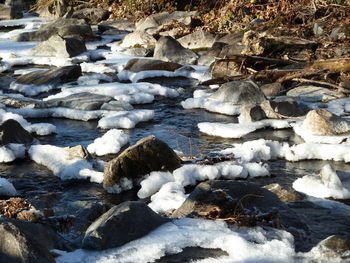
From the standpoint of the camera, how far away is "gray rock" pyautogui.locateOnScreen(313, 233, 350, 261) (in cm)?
387

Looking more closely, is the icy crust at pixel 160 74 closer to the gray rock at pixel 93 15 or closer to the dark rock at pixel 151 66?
the dark rock at pixel 151 66

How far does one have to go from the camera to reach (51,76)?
35.1 feet

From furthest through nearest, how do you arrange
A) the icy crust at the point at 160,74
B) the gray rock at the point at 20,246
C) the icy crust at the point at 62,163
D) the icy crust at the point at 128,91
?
the icy crust at the point at 160,74 < the icy crust at the point at 128,91 < the icy crust at the point at 62,163 < the gray rock at the point at 20,246

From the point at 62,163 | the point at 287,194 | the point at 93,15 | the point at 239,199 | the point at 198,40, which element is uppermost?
the point at 93,15

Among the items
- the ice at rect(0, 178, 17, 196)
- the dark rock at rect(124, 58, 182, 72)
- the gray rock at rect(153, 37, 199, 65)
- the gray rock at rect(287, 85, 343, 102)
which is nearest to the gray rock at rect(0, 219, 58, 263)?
the ice at rect(0, 178, 17, 196)

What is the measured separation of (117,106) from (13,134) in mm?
2010

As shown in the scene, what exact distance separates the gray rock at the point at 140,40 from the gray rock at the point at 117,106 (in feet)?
18.4

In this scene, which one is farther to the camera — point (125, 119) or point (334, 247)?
point (125, 119)

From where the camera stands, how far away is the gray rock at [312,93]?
880cm

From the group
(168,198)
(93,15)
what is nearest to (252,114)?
(168,198)

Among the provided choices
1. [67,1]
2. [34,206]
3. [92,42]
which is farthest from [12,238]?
[67,1]

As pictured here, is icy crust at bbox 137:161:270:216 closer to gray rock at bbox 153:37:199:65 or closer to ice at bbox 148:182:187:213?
ice at bbox 148:182:187:213

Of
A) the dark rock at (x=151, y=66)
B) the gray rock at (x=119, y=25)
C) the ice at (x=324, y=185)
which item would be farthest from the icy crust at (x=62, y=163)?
the gray rock at (x=119, y=25)

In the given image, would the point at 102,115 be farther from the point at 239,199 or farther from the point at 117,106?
the point at 239,199
